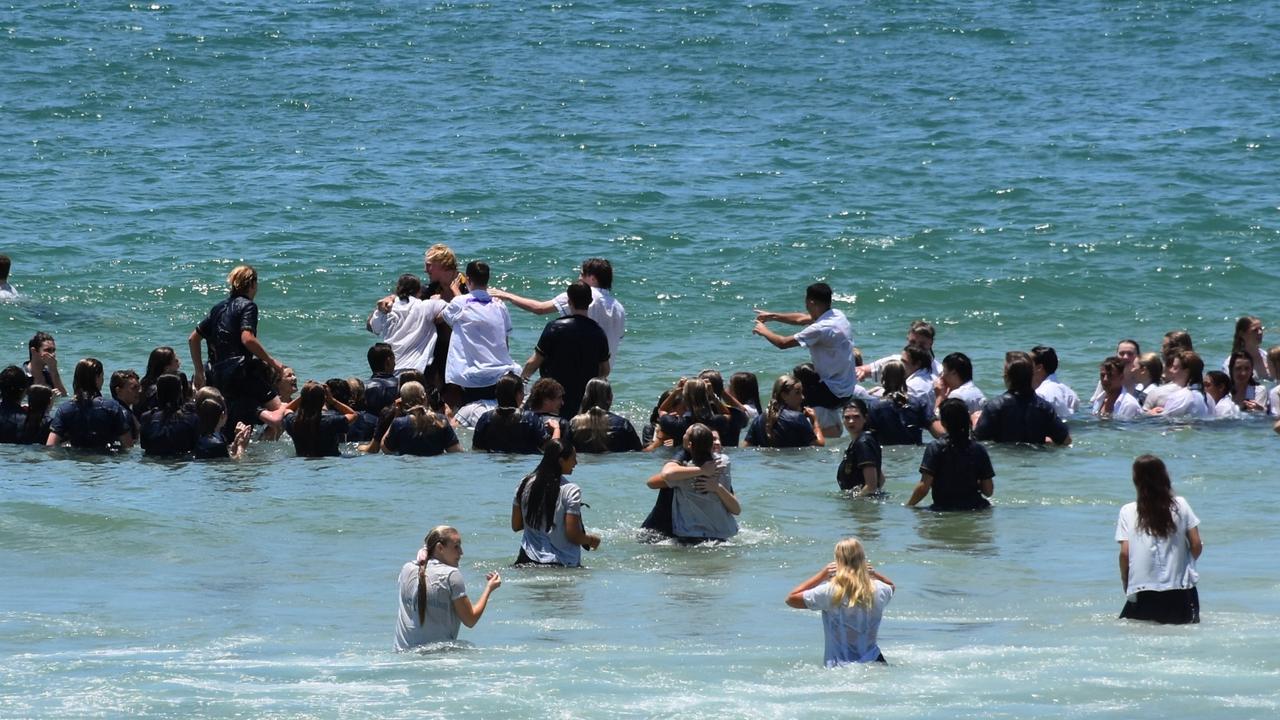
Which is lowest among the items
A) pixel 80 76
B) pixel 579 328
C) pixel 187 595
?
pixel 187 595

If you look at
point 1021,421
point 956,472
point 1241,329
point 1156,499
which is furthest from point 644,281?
point 1156,499

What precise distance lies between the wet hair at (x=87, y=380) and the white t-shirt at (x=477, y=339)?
278 cm

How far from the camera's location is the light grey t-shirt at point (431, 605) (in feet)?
29.5

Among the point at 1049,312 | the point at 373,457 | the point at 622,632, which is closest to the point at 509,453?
the point at 373,457

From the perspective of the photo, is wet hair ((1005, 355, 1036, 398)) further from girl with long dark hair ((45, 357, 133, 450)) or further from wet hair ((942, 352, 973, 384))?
girl with long dark hair ((45, 357, 133, 450))

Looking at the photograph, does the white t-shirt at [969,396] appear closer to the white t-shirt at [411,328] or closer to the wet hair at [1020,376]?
the wet hair at [1020,376]

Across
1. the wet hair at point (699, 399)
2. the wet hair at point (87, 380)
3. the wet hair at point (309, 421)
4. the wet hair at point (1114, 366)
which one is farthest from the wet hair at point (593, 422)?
the wet hair at point (1114, 366)

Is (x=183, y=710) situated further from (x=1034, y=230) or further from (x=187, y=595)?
(x=1034, y=230)

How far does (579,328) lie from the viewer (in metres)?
14.8

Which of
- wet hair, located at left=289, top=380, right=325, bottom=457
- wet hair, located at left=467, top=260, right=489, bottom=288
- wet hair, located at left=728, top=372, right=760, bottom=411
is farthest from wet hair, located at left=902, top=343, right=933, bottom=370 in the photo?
wet hair, located at left=289, top=380, right=325, bottom=457

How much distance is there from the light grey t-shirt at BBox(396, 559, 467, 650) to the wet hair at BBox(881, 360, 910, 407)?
20.5 ft

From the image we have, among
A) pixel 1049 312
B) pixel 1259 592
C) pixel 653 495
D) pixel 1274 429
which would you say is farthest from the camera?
pixel 1049 312

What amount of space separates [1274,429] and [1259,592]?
5.41 meters

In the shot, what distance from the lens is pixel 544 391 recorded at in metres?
14.0
